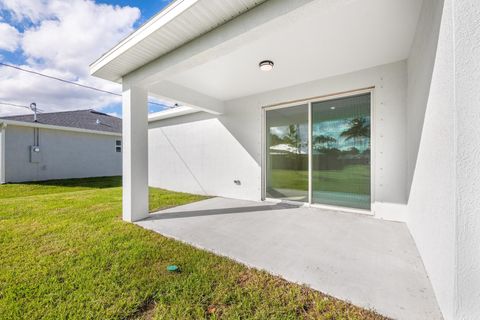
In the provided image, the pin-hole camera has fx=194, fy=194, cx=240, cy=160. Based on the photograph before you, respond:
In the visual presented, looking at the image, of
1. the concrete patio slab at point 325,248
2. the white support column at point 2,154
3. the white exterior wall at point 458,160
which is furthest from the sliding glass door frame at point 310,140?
the white support column at point 2,154

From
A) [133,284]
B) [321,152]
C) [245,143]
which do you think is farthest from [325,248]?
[245,143]

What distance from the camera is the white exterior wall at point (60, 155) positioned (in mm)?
9203

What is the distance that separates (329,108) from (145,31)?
12.2 feet

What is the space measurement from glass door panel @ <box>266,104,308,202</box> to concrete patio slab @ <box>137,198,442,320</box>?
24.3 inches

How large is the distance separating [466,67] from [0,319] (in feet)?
11.7

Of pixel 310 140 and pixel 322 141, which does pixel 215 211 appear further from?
pixel 322 141

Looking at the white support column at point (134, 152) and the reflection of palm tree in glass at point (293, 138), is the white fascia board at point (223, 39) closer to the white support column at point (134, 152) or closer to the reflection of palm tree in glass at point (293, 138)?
the white support column at point (134, 152)

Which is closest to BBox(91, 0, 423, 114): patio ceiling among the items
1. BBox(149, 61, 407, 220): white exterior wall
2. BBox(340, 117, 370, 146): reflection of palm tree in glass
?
BBox(149, 61, 407, 220): white exterior wall

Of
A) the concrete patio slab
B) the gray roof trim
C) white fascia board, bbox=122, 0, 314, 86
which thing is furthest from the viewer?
the gray roof trim

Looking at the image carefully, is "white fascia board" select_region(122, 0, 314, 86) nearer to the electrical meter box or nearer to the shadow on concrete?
the shadow on concrete

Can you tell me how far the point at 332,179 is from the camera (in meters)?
4.24

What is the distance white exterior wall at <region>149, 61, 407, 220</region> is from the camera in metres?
3.55

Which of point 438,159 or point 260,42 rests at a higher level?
point 260,42

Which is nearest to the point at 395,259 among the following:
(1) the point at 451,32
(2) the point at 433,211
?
(2) the point at 433,211
